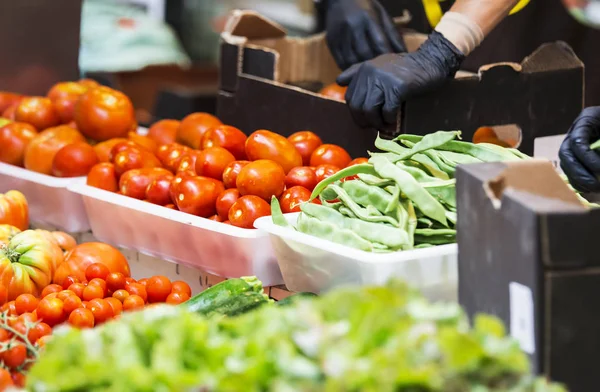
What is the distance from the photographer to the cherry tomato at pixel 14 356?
1696 millimetres

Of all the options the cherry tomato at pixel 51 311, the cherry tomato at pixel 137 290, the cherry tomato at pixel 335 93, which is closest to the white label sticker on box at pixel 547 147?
the cherry tomato at pixel 335 93

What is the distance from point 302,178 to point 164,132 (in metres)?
0.97

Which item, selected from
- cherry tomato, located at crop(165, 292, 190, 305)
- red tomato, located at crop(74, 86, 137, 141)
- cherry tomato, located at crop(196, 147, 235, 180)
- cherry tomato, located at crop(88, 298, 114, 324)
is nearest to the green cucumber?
cherry tomato, located at crop(165, 292, 190, 305)

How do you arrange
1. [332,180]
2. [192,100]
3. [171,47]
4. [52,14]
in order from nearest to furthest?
1. [332,180]
2. [52,14]
3. [192,100]
4. [171,47]

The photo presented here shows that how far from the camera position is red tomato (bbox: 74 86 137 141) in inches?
121

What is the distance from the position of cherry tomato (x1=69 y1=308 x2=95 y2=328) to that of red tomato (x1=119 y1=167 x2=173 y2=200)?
746 mm

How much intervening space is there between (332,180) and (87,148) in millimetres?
1065

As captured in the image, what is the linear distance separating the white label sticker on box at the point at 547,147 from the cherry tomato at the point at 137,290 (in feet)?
4.68

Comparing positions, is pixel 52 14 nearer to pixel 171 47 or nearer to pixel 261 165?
pixel 261 165

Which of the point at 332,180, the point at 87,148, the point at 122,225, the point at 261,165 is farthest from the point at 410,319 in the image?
the point at 87,148

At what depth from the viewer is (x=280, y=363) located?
3.96ft

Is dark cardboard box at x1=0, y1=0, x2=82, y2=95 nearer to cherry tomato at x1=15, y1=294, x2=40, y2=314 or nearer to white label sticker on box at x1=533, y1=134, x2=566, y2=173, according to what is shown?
cherry tomato at x1=15, y1=294, x2=40, y2=314

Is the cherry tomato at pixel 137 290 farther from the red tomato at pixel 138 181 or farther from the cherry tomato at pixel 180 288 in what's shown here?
the red tomato at pixel 138 181

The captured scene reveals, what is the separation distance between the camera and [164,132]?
3.29 m
